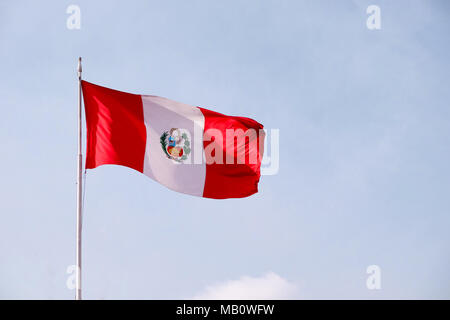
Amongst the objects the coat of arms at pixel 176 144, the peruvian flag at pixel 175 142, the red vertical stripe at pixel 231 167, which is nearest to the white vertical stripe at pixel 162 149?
the peruvian flag at pixel 175 142

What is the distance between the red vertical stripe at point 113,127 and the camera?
24.3 meters

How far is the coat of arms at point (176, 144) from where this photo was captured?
86.5 feet

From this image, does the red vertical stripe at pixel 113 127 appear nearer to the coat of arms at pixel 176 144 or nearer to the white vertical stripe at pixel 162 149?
the white vertical stripe at pixel 162 149

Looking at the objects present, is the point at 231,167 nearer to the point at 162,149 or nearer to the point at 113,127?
the point at 162,149

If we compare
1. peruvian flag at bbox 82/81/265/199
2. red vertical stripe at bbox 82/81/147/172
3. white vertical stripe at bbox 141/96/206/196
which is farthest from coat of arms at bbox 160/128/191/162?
red vertical stripe at bbox 82/81/147/172

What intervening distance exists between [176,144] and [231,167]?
7.98 ft

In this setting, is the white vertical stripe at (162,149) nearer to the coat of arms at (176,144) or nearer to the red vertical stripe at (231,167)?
the coat of arms at (176,144)

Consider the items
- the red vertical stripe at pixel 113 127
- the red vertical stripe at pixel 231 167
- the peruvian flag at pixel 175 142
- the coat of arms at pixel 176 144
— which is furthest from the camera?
the red vertical stripe at pixel 231 167

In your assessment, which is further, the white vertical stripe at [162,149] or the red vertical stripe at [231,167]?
the red vertical stripe at [231,167]

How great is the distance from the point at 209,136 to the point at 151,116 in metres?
2.60

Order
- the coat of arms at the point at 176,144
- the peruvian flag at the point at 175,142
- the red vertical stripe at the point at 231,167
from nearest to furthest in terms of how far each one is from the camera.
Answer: the peruvian flag at the point at 175,142
the coat of arms at the point at 176,144
the red vertical stripe at the point at 231,167
